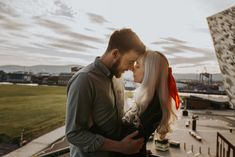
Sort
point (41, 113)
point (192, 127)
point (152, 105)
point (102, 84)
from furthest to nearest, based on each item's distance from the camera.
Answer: point (41, 113)
point (192, 127)
point (152, 105)
point (102, 84)

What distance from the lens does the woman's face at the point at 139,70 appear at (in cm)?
185

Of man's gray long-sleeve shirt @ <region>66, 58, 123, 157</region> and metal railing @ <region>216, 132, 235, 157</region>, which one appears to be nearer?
man's gray long-sleeve shirt @ <region>66, 58, 123, 157</region>

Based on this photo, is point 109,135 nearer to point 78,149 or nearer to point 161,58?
point 78,149

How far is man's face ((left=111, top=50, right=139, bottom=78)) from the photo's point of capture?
5.35ft

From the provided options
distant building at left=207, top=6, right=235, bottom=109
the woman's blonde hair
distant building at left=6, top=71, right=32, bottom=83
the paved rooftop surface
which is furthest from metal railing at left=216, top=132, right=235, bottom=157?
distant building at left=6, top=71, right=32, bottom=83

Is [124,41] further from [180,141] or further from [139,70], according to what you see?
[180,141]

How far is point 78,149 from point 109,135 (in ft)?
0.71

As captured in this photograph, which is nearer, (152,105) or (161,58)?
(152,105)

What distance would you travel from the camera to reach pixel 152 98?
5.64ft

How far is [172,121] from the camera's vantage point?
1.84m

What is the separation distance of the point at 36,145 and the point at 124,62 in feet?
30.5

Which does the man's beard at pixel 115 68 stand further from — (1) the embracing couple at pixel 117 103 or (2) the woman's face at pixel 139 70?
(2) the woman's face at pixel 139 70

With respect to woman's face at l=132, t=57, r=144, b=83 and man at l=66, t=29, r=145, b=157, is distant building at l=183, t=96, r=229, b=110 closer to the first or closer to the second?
woman's face at l=132, t=57, r=144, b=83

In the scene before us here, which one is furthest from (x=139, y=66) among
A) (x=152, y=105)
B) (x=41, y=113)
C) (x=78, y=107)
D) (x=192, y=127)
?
(x=41, y=113)
